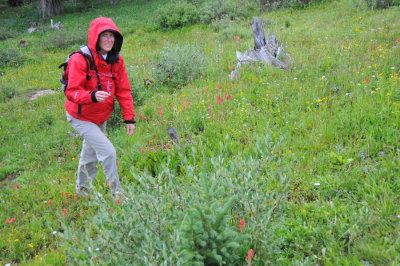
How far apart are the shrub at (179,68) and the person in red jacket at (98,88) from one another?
411 centimetres

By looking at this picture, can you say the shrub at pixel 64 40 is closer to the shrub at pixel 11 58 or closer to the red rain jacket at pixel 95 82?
the shrub at pixel 11 58

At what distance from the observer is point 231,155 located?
4734 millimetres

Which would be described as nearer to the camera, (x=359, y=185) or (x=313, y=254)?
(x=313, y=254)

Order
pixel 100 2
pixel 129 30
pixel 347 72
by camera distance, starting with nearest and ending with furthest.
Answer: pixel 347 72 → pixel 129 30 → pixel 100 2

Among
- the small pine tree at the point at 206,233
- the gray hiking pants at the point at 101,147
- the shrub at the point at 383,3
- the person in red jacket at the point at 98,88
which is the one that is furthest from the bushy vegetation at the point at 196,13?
the small pine tree at the point at 206,233

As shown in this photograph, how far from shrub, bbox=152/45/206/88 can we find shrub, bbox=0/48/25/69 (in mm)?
9502

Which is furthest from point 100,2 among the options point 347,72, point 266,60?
point 347,72

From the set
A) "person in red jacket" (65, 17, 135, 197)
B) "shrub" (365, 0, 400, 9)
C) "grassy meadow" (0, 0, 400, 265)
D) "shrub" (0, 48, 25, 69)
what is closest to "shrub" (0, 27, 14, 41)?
"shrub" (0, 48, 25, 69)

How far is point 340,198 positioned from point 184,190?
181 centimetres

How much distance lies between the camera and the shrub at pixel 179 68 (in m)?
8.37

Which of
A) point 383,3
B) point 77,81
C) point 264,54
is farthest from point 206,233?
point 383,3

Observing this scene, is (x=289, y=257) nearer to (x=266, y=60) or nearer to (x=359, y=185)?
(x=359, y=185)

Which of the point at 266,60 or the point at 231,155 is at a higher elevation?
the point at 266,60

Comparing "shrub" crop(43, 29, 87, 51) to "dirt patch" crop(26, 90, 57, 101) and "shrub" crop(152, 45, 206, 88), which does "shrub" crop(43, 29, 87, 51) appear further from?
"shrub" crop(152, 45, 206, 88)
